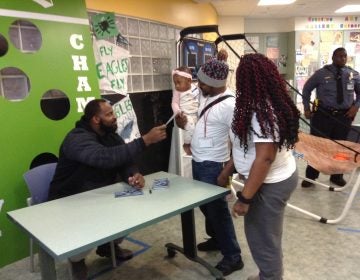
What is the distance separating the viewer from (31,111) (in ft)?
7.73

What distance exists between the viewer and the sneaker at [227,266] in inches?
83.9

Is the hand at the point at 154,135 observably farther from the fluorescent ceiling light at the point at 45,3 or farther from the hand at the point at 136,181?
the fluorescent ceiling light at the point at 45,3

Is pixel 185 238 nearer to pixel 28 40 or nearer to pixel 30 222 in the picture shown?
pixel 30 222

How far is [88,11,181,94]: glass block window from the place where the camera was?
11.2ft

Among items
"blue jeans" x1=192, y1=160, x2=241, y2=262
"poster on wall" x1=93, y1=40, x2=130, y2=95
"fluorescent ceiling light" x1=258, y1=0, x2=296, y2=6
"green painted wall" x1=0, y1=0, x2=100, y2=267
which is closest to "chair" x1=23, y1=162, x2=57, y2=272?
"green painted wall" x1=0, y1=0, x2=100, y2=267

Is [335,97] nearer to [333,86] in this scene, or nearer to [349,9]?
[333,86]

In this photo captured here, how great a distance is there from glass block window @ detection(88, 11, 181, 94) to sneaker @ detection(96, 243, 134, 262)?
67.3 inches

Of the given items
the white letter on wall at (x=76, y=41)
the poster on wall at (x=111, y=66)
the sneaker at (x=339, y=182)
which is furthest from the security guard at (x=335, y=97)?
the white letter on wall at (x=76, y=41)

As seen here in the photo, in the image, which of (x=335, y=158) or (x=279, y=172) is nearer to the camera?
(x=279, y=172)

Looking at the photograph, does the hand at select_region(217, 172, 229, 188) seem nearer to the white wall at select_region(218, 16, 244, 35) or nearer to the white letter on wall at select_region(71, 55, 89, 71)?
the white letter on wall at select_region(71, 55, 89, 71)

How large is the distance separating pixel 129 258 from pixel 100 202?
0.91m

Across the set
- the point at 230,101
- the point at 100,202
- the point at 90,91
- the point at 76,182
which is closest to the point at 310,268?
the point at 230,101

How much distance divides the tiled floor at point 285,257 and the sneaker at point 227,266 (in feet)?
0.11

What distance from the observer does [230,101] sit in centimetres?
191
